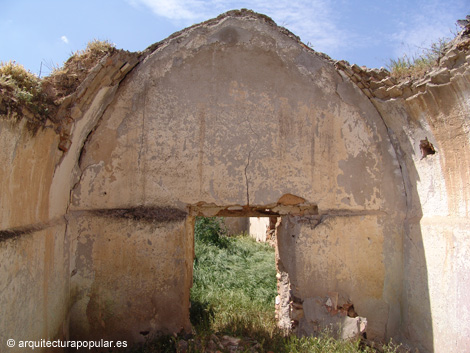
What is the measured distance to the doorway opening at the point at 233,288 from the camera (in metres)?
5.23

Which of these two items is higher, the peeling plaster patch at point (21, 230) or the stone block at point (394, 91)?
the stone block at point (394, 91)

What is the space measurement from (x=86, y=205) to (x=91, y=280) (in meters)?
0.91

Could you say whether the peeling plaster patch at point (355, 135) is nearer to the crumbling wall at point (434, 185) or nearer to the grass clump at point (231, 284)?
the crumbling wall at point (434, 185)

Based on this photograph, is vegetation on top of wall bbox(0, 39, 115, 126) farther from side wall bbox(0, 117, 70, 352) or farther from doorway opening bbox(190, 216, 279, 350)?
doorway opening bbox(190, 216, 279, 350)

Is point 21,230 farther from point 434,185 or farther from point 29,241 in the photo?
point 434,185

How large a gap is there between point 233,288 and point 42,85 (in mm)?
5351

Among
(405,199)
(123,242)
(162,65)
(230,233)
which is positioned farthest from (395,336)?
(230,233)

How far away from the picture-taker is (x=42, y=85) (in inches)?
161

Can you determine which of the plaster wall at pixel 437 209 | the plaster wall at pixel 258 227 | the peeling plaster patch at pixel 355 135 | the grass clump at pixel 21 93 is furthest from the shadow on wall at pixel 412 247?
the plaster wall at pixel 258 227

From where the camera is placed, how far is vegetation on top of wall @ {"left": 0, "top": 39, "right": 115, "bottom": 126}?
10.7 feet

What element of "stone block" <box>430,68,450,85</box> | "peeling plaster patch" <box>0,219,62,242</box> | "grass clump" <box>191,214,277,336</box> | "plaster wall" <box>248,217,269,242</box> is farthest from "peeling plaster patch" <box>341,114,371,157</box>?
"plaster wall" <box>248,217,269,242</box>

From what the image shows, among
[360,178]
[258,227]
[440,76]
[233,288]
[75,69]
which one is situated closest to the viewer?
[440,76]

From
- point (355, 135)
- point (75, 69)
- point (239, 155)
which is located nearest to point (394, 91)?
point (355, 135)

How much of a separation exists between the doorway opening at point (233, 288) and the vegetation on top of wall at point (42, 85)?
10.1 ft
